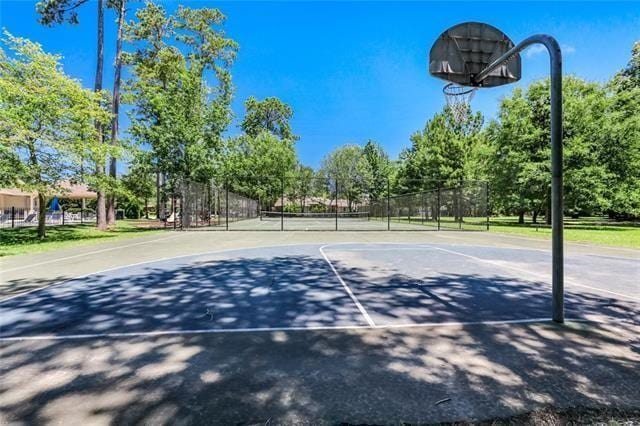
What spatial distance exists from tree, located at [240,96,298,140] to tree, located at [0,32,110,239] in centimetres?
4077

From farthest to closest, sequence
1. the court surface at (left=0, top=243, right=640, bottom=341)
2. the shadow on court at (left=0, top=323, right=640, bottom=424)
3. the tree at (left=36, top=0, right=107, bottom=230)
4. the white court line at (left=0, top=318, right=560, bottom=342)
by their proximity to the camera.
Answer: the tree at (left=36, top=0, right=107, bottom=230)
the court surface at (left=0, top=243, right=640, bottom=341)
the white court line at (left=0, top=318, right=560, bottom=342)
the shadow on court at (left=0, top=323, right=640, bottom=424)

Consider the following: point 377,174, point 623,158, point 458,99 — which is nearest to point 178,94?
point 458,99

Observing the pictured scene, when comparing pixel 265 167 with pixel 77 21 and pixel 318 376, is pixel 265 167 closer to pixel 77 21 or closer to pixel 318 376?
pixel 77 21

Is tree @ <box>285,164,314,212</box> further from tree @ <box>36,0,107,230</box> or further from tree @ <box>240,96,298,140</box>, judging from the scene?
tree @ <box>36,0,107,230</box>

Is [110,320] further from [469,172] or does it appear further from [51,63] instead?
[469,172]

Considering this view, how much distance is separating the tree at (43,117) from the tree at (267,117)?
40.8m

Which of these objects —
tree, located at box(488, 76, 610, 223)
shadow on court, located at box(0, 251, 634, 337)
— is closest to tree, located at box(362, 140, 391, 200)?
tree, located at box(488, 76, 610, 223)

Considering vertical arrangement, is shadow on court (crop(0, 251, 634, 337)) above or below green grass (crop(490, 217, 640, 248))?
below

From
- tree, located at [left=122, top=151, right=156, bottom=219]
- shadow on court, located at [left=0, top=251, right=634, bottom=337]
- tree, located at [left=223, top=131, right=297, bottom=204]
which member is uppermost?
tree, located at [left=223, top=131, right=297, bottom=204]

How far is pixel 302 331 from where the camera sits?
11.6 ft


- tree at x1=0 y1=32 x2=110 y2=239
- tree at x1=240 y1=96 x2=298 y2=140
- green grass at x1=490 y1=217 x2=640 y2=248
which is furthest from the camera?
tree at x1=240 y1=96 x2=298 y2=140

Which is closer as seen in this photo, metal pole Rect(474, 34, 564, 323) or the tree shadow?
the tree shadow

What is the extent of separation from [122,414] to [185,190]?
1803 centimetres

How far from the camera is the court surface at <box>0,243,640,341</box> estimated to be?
378 cm
